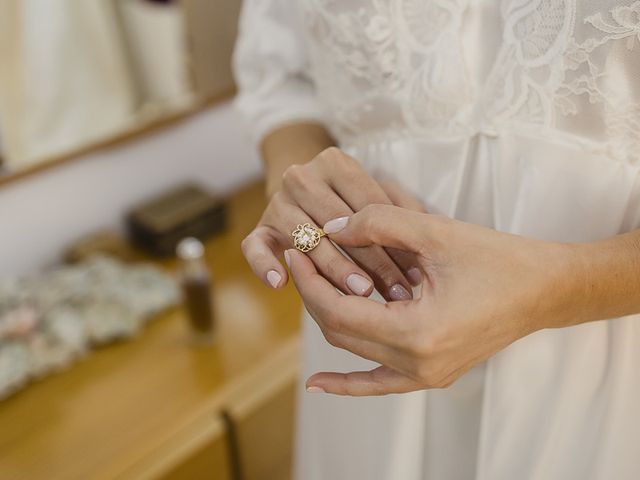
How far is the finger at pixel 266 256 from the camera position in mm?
554

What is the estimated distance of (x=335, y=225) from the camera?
21.3 inches

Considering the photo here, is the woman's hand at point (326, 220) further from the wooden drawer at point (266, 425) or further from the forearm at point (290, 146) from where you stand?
the wooden drawer at point (266, 425)

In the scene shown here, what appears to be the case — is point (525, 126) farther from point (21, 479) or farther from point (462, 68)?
point (21, 479)

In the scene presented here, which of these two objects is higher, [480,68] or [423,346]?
[480,68]

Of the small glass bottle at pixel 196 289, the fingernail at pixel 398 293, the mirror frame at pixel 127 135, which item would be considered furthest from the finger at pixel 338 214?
the mirror frame at pixel 127 135

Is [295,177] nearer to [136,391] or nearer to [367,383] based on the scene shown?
[367,383]

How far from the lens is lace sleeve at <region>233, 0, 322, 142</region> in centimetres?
76

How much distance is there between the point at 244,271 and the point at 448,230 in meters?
0.91

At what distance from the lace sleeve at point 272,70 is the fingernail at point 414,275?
30 centimetres

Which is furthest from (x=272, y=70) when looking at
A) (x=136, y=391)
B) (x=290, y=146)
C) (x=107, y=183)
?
(x=107, y=183)

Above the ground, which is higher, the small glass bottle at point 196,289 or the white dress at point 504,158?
the white dress at point 504,158

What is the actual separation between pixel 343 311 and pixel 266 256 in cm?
12

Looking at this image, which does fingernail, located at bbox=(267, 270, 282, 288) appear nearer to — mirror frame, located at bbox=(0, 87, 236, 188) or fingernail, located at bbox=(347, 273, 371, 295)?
fingernail, located at bbox=(347, 273, 371, 295)

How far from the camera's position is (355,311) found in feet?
1.52
